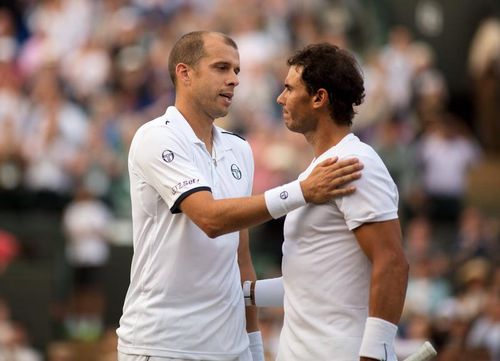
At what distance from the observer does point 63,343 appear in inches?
559

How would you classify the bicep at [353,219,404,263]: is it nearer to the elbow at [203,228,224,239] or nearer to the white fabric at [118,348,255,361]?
the elbow at [203,228,224,239]

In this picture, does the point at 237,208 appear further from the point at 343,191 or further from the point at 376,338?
the point at 376,338

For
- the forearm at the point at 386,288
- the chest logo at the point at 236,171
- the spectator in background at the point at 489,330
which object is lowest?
the spectator in background at the point at 489,330

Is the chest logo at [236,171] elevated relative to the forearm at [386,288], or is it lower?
elevated

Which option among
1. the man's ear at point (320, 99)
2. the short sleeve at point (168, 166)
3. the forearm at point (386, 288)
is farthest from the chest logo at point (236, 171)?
the forearm at point (386, 288)

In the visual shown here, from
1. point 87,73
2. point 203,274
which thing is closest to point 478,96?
point 87,73

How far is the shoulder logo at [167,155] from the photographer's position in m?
6.31

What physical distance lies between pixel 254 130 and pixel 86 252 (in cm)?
212

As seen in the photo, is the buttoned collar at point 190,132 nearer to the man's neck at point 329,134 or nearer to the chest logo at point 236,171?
the chest logo at point 236,171

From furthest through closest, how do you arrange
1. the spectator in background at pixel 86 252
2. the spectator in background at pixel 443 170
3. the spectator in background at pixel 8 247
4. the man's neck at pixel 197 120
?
the spectator in background at pixel 443 170 → the spectator in background at pixel 8 247 → the spectator in background at pixel 86 252 → the man's neck at pixel 197 120

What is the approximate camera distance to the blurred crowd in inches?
524

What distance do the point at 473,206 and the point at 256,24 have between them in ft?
10.7

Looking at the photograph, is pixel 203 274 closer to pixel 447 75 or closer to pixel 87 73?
pixel 87 73

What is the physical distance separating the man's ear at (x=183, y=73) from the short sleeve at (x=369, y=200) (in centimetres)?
104
